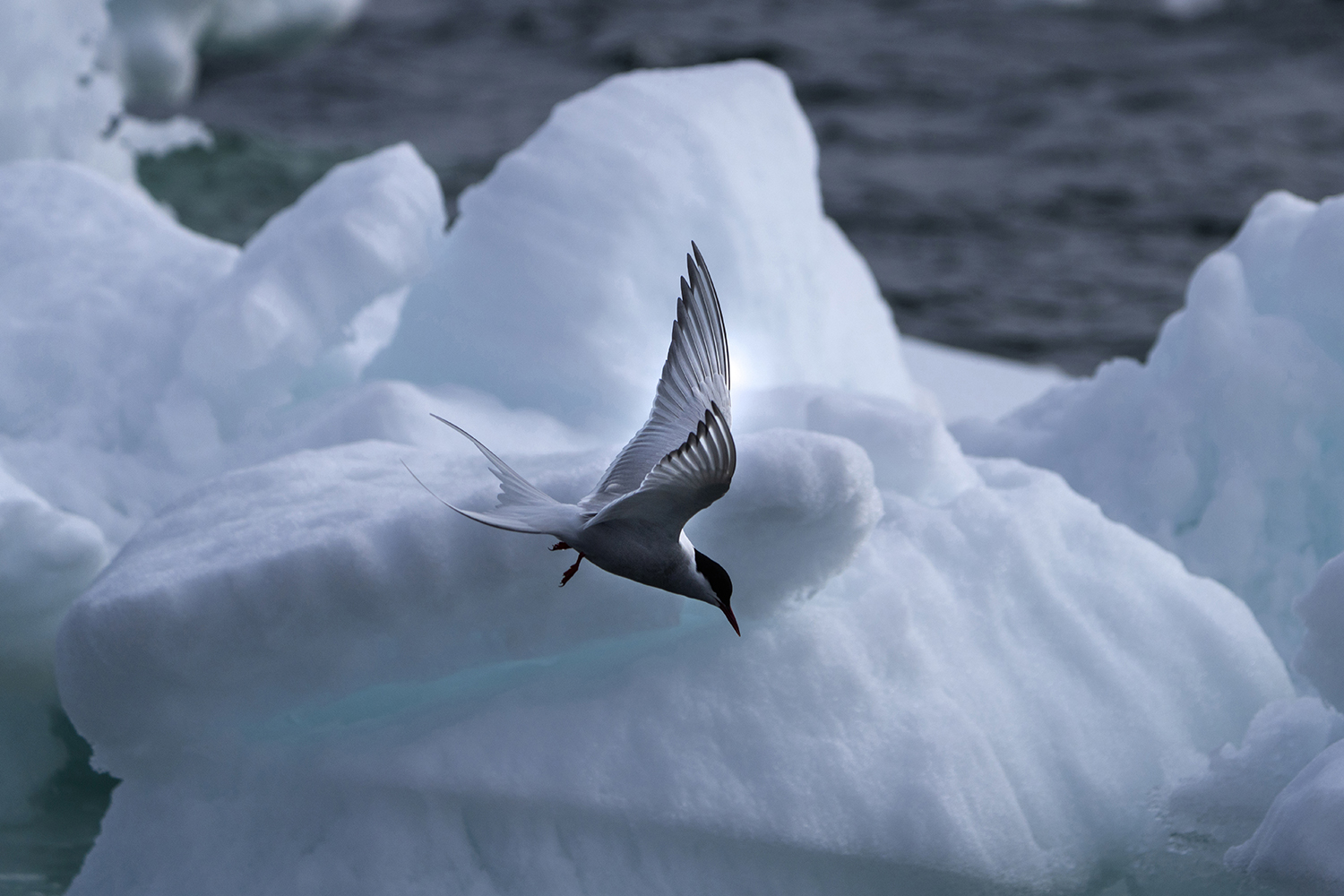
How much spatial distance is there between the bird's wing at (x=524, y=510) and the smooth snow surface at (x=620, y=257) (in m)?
1.50

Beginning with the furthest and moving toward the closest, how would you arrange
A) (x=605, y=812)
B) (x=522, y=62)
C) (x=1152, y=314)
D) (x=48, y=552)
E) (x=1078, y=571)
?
1. (x=522, y=62)
2. (x=1152, y=314)
3. (x=48, y=552)
4. (x=1078, y=571)
5. (x=605, y=812)

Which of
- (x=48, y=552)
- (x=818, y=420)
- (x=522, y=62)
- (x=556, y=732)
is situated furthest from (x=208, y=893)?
(x=522, y=62)

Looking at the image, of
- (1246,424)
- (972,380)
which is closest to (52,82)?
(972,380)

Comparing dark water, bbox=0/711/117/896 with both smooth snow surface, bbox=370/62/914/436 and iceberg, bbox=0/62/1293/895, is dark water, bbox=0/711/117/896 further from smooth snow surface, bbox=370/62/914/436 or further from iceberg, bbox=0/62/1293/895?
smooth snow surface, bbox=370/62/914/436

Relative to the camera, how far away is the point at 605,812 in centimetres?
165

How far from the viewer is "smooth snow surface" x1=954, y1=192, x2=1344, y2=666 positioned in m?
2.56

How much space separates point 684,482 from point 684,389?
9 centimetres

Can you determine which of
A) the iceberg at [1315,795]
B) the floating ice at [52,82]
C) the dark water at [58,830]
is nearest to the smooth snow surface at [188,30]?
the floating ice at [52,82]

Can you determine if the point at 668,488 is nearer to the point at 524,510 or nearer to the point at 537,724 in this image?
the point at 524,510

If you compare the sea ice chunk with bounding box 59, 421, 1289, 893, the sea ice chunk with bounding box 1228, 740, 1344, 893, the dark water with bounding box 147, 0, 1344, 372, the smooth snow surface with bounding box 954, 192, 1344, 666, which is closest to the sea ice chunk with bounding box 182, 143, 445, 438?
the sea ice chunk with bounding box 59, 421, 1289, 893

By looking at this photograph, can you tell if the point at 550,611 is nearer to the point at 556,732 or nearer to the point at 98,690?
the point at 556,732

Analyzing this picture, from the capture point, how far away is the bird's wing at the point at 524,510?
0.97m

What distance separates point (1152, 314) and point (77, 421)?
7.16 meters

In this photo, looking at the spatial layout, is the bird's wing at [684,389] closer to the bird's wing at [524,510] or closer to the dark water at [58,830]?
the bird's wing at [524,510]
